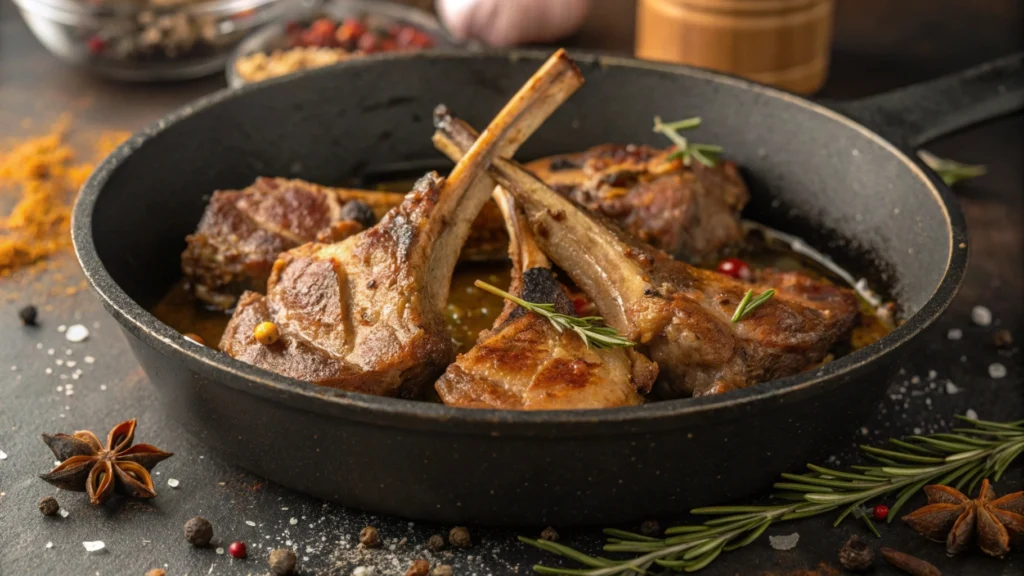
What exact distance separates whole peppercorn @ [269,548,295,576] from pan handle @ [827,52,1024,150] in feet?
7.45

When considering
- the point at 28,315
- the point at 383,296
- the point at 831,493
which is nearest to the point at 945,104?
the point at 831,493

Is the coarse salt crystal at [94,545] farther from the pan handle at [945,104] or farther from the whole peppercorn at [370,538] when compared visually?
the pan handle at [945,104]

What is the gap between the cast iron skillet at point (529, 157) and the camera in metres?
2.51

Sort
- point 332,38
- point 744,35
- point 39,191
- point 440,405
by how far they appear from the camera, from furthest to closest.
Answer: point 332,38
point 744,35
point 39,191
point 440,405

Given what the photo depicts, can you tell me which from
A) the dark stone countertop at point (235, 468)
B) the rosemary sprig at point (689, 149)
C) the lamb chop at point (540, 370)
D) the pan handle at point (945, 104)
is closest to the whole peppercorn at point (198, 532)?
the dark stone countertop at point (235, 468)

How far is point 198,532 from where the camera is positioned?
2.76 m

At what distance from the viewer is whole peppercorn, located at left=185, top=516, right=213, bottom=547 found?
276 centimetres

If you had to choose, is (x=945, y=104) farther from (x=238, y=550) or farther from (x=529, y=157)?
(x=238, y=550)

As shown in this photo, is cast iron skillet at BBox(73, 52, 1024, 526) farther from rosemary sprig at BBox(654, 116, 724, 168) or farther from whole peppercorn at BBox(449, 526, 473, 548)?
rosemary sprig at BBox(654, 116, 724, 168)

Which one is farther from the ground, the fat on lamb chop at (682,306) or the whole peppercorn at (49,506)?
the fat on lamb chop at (682,306)

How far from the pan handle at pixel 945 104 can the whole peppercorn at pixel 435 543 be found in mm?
1971

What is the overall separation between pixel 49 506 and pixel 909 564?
84.5 inches

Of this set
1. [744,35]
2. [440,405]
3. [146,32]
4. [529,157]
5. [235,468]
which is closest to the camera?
[440,405]

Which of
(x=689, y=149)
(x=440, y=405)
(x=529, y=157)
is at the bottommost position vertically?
(x=529, y=157)
